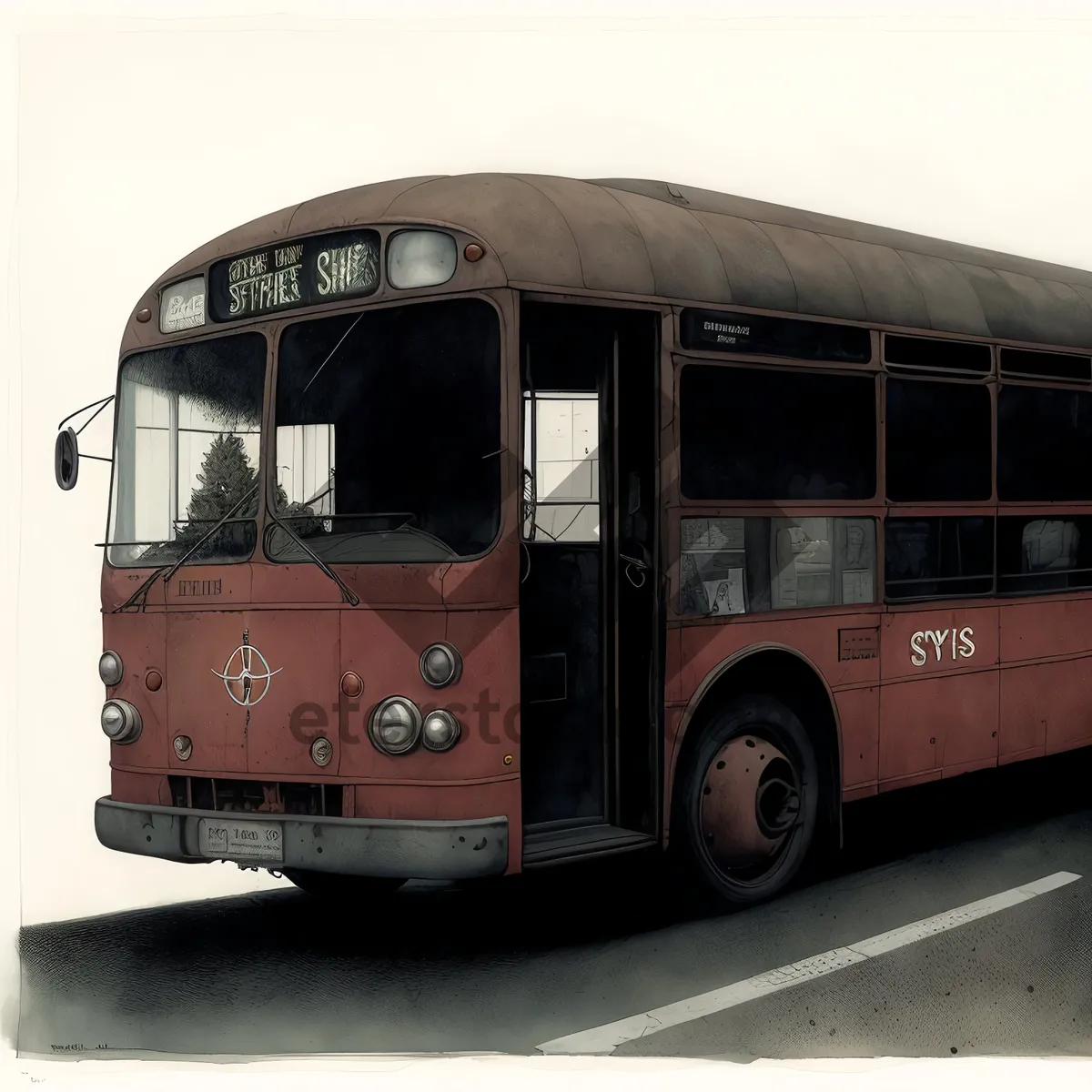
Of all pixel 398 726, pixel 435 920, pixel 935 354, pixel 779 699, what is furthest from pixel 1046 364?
pixel 398 726

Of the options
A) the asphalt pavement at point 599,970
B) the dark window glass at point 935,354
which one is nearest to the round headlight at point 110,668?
the asphalt pavement at point 599,970

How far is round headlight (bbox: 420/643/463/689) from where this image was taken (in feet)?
19.9

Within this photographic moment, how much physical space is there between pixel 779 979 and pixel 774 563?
196cm

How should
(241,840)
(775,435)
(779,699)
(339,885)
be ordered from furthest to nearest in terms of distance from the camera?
(339,885) → (779,699) → (775,435) → (241,840)

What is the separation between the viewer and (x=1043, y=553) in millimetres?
8977

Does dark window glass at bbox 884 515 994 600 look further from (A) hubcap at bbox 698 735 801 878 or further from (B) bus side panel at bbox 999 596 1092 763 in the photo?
(A) hubcap at bbox 698 735 801 878

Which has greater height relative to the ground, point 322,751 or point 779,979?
point 322,751

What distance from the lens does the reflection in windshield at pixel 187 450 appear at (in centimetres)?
663

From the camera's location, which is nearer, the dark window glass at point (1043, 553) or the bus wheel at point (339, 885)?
the bus wheel at point (339, 885)

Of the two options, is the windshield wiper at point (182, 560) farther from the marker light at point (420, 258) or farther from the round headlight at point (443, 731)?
the round headlight at point (443, 731)

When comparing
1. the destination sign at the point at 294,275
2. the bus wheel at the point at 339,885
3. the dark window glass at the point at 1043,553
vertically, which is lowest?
the bus wheel at the point at 339,885

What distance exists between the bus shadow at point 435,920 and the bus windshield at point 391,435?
182 cm

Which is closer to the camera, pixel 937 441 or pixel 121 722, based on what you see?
pixel 121 722

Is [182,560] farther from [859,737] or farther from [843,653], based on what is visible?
[859,737]
